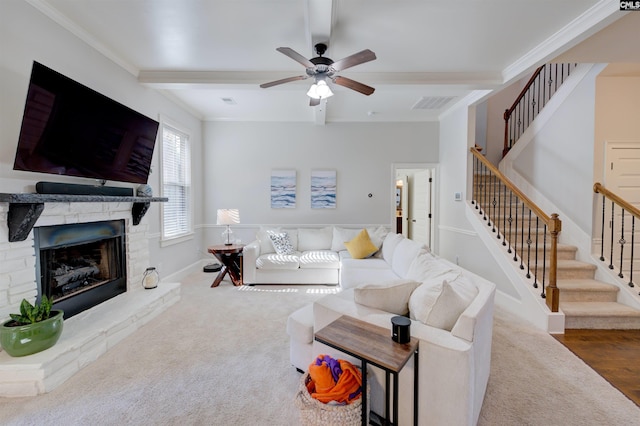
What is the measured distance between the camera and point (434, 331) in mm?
1413

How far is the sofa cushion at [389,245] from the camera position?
148 inches

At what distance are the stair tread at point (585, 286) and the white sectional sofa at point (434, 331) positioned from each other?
2058mm

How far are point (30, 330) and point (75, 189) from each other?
3.81 feet

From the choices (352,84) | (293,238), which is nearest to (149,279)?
(293,238)

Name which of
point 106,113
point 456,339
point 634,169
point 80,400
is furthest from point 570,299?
point 106,113

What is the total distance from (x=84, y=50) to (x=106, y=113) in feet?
2.34

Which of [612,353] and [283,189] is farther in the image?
[283,189]

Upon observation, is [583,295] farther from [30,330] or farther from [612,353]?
[30,330]

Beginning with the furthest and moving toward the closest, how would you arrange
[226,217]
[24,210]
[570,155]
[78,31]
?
[226,217]
[570,155]
[78,31]
[24,210]

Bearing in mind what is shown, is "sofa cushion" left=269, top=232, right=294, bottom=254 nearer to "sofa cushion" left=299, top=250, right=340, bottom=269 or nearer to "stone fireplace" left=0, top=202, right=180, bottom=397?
"sofa cushion" left=299, top=250, right=340, bottom=269

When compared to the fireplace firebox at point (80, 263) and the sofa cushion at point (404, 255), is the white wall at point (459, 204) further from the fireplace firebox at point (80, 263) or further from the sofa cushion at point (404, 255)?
the fireplace firebox at point (80, 263)

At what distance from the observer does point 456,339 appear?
1340mm

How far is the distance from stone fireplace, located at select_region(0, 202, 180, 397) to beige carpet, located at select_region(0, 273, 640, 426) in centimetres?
12

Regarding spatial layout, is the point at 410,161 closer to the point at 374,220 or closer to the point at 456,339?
the point at 374,220
